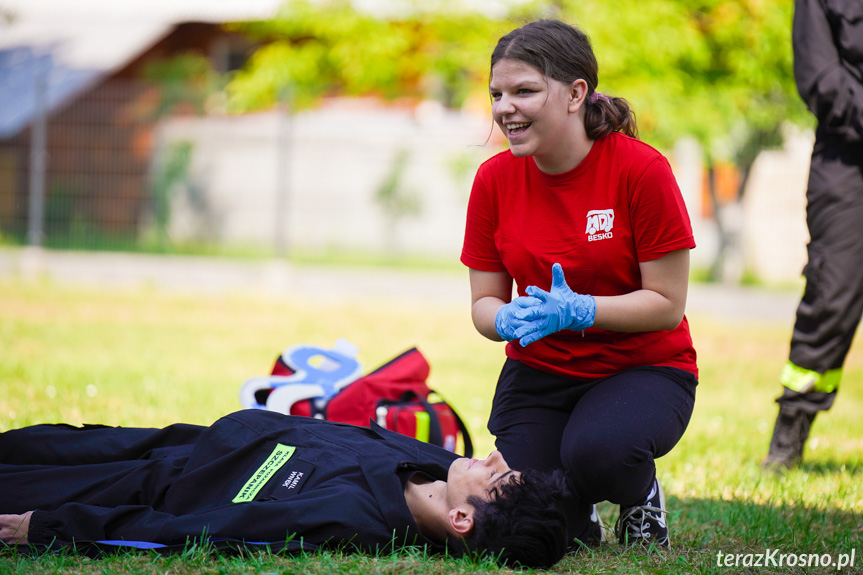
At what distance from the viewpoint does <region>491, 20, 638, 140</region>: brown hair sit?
2.97 m

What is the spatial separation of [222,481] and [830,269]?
2.93m

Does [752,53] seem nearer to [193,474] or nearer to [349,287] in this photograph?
[349,287]

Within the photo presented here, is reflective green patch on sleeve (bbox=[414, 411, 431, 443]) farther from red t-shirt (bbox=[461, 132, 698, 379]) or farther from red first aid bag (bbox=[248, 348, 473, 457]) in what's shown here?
red t-shirt (bbox=[461, 132, 698, 379])

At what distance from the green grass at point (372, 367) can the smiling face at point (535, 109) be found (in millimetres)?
1379

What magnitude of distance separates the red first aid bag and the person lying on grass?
28.5 inches

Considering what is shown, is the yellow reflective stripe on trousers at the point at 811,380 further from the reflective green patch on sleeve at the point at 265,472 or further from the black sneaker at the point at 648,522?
the reflective green patch on sleeve at the point at 265,472

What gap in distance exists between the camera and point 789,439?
436 cm

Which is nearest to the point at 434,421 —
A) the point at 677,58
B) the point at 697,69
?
the point at 677,58

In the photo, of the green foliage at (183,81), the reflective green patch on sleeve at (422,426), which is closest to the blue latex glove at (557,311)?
the reflective green patch on sleeve at (422,426)

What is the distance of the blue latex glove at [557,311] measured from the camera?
2.85m

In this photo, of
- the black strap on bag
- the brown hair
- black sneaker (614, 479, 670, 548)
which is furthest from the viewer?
the black strap on bag

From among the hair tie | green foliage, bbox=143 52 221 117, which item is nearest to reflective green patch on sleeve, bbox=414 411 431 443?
the hair tie

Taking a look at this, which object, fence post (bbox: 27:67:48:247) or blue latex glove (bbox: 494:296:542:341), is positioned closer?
blue latex glove (bbox: 494:296:542:341)

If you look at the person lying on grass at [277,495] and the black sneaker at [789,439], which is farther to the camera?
the black sneaker at [789,439]
